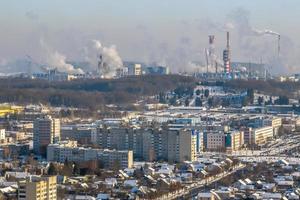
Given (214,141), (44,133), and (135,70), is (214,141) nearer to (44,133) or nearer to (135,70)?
(44,133)

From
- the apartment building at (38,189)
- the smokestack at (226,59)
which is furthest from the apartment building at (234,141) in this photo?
the smokestack at (226,59)

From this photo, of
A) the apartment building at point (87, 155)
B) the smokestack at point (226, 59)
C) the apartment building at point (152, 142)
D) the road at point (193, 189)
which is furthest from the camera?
the smokestack at point (226, 59)

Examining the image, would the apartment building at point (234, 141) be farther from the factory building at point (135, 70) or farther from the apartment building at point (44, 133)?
the factory building at point (135, 70)

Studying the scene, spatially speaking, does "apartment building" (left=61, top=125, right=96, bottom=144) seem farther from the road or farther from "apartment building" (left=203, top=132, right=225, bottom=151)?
the road

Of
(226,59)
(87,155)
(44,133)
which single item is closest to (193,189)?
(87,155)

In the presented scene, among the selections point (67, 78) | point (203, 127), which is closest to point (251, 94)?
point (203, 127)

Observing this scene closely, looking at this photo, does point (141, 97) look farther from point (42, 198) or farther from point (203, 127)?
point (42, 198)

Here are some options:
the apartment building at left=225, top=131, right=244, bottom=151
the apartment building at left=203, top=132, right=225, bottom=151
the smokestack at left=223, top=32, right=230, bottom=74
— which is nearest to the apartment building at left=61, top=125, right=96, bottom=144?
the apartment building at left=203, top=132, right=225, bottom=151

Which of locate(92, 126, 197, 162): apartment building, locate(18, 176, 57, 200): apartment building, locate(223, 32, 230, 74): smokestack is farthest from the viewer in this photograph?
locate(223, 32, 230, 74): smokestack
